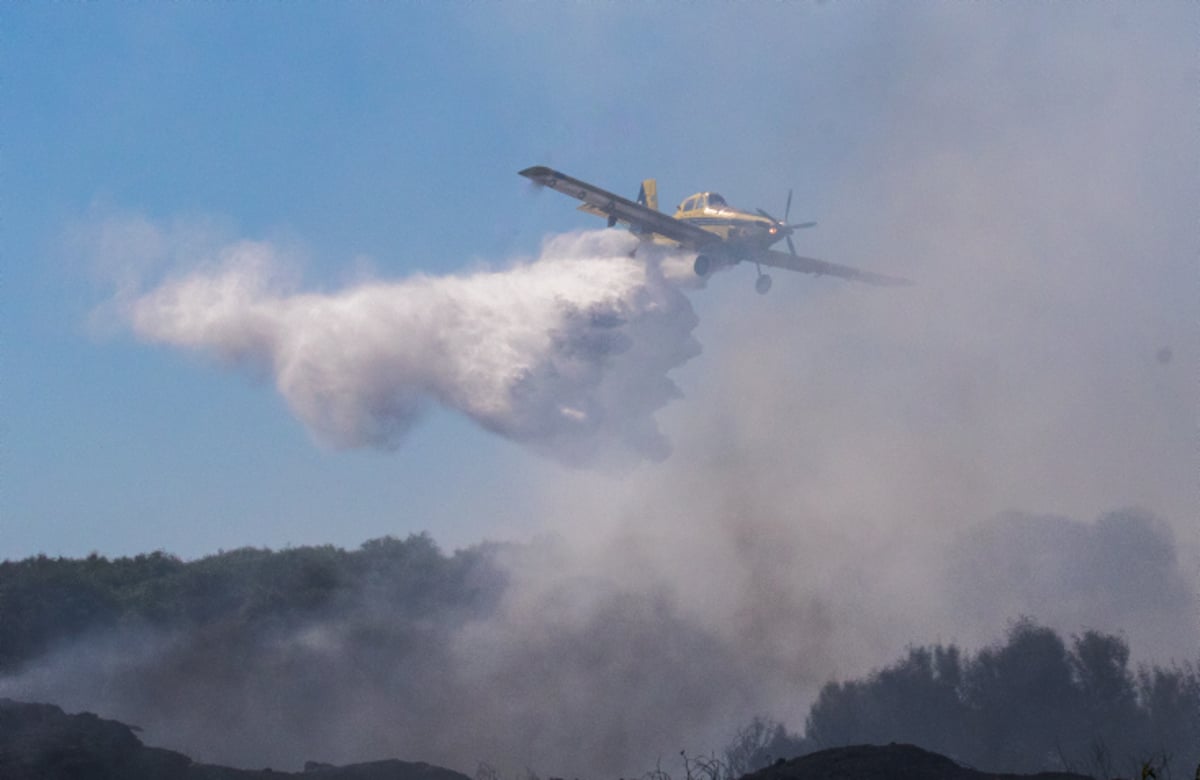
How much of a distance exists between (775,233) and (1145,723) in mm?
29456

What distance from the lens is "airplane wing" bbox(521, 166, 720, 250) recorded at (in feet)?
170

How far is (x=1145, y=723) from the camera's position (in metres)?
47.0

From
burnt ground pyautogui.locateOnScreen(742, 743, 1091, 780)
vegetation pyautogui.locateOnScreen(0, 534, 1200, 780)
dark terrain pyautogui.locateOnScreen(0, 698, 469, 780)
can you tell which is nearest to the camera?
burnt ground pyautogui.locateOnScreen(742, 743, 1091, 780)

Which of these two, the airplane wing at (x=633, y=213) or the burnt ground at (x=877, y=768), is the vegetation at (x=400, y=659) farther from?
the airplane wing at (x=633, y=213)

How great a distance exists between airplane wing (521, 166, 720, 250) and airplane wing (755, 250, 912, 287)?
3855mm

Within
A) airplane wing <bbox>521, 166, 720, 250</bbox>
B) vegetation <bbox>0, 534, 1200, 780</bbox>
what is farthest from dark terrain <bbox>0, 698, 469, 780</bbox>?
airplane wing <bbox>521, 166, 720, 250</bbox>

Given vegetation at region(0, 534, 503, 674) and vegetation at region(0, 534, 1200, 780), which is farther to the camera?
vegetation at region(0, 534, 503, 674)

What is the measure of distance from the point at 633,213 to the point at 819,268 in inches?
516

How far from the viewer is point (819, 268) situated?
61656mm

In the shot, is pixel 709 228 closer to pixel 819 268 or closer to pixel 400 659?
pixel 819 268

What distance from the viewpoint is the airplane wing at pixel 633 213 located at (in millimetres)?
51938

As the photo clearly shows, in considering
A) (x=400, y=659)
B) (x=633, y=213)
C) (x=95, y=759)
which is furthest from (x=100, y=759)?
(x=633, y=213)

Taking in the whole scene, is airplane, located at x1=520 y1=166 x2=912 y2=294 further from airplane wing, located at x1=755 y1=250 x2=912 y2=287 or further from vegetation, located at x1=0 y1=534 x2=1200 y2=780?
vegetation, located at x1=0 y1=534 x2=1200 y2=780

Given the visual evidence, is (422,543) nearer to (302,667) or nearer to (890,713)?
(302,667)
